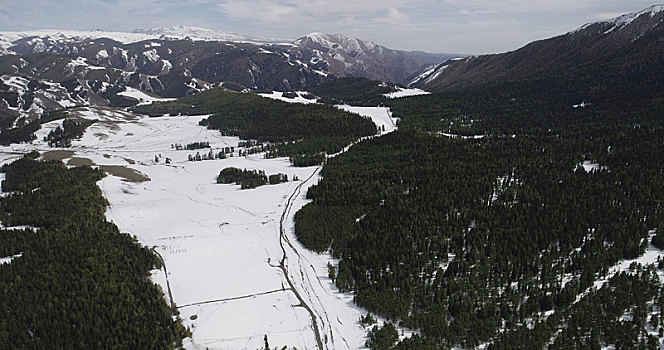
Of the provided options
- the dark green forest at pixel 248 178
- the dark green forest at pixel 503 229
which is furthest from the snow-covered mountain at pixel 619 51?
the dark green forest at pixel 248 178

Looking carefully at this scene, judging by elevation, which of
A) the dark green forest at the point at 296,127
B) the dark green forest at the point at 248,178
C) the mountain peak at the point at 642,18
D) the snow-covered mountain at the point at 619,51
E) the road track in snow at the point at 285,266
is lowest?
the road track in snow at the point at 285,266

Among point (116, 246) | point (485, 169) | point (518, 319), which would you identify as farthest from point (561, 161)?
point (116, 246)

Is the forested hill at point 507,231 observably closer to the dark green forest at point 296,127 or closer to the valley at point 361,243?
the valley at point 361,243

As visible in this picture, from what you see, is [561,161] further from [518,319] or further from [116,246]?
[116,246]

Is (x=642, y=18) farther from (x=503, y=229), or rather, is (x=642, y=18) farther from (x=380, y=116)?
(x=503, y=229)

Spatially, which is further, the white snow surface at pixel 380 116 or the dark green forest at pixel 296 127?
the white snow surface at pixel 380 116

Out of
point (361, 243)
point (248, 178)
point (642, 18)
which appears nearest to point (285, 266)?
point (361, 243)
